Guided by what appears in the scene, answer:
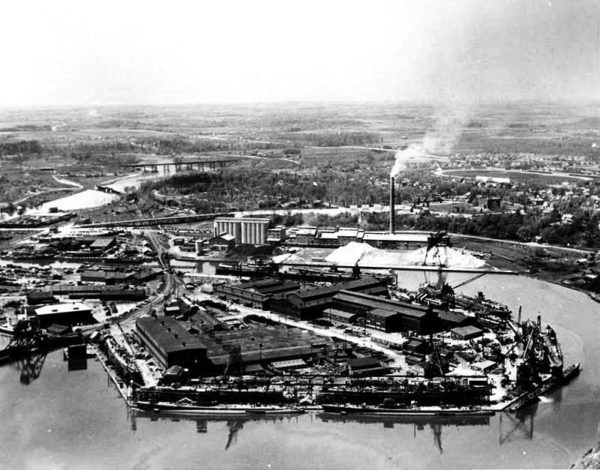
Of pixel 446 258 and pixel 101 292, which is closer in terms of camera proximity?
pixel 101 292

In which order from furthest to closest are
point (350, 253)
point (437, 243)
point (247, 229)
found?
1. point (247, 229)
2. point (350, 253)
3. point (437, 243)

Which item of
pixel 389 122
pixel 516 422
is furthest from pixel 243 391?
pixel 389 122

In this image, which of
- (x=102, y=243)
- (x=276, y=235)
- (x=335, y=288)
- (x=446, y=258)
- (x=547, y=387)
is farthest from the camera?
(x=276, y=235)

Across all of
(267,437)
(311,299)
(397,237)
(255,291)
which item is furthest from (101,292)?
(397,237)

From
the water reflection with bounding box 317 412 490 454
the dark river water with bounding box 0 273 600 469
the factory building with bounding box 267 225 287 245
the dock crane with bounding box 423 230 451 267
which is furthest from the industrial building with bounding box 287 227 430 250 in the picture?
the water reflection with bounding box 317 412 490 454

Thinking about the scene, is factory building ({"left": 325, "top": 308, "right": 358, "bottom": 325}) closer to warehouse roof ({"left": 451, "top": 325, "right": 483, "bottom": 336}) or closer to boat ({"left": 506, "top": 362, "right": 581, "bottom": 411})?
warehouse roof ({"left": 451, "top": 325, "right": 483, "bottom": 336})

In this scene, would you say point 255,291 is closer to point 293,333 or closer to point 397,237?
point 293,333

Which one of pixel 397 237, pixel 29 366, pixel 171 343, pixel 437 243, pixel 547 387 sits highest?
pixel 437 243

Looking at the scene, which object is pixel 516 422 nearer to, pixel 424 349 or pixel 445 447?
pixel 445 447

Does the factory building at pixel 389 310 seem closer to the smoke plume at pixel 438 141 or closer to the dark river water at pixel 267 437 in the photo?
the dark river water at pixel 267 437
